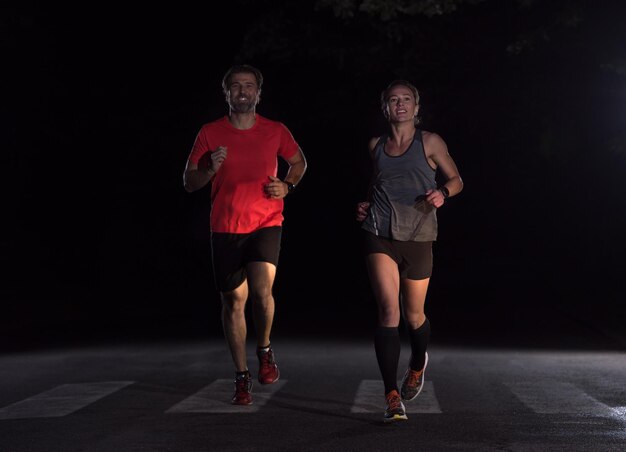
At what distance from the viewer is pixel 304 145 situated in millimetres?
40875

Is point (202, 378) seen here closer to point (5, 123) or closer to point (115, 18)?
point (5, 123)

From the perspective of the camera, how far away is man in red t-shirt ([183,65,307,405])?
29.9ft

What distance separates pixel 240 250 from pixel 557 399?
8.08 feet

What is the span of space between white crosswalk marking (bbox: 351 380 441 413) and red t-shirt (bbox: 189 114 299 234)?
1.36 metres

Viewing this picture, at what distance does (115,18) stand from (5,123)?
528 centimetres

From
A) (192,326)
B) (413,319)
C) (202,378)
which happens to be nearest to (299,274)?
(192,326)

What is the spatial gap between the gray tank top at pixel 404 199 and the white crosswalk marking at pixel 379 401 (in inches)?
46.0

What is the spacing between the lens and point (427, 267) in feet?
29.2

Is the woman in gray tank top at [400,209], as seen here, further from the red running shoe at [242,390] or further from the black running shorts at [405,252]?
the red running shoe at [242,390]

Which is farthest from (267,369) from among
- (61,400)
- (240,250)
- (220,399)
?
(61,400)

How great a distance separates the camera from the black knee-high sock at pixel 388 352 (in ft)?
27.7

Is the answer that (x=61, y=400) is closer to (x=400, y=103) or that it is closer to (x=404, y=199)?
(x=404, y=199)

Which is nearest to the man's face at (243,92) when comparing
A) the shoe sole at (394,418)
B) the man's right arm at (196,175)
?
the man's right arm at (196,175)

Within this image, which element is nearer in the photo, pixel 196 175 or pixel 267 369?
pixel 196 175
